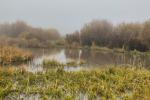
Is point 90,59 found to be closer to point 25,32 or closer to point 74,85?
point 74,85

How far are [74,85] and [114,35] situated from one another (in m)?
29.5

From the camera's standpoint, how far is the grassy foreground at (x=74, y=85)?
8469 millimetres

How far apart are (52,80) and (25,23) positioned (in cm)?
3757

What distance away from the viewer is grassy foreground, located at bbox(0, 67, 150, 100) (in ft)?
27.8

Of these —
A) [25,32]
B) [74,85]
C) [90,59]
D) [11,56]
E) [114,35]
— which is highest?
[25,32]

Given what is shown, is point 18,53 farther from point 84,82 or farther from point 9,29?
point 9,29

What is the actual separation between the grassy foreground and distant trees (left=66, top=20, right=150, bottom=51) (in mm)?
22057

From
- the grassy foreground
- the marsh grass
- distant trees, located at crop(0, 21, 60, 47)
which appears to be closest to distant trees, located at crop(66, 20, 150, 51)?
distant trees, located at crop(0, 21, 60, 47)

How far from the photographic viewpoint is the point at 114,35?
127 feet

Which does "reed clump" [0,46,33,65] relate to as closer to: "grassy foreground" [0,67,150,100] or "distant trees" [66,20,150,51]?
"grassy foreground" [0,67,150,100]

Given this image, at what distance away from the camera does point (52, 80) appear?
418 inches

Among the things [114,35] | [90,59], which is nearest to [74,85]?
[90,59]

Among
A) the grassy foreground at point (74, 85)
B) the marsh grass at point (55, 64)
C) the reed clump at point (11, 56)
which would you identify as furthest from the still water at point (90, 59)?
the grassy foreground at point (74, 85)

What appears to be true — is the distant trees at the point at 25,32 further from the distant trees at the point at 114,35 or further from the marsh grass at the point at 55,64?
the marsh grass at the point at 55,64
